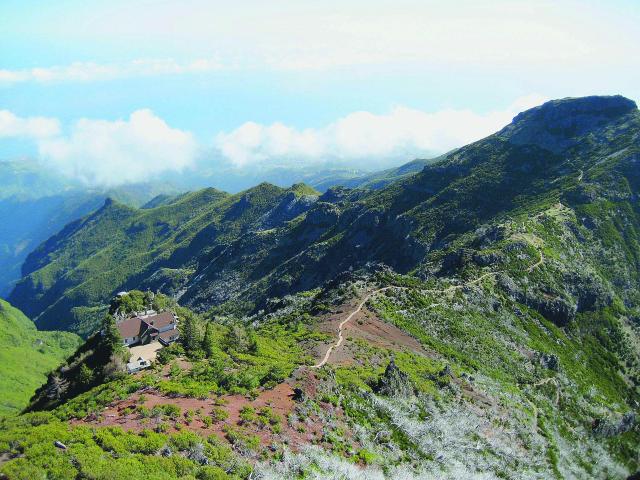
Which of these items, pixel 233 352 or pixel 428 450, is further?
pixel 233 352

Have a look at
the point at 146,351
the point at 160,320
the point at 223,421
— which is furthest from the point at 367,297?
the point at 223,421

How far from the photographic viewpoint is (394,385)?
5872 cm

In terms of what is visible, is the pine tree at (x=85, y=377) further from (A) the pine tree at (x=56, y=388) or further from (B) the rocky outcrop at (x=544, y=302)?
(B) the rocky outcrop at (x=544, y=302)

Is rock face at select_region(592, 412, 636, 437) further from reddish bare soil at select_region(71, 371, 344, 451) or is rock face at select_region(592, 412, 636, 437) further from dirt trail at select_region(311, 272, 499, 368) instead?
reddish bare soil at select_region(71, 371, 344, 451)

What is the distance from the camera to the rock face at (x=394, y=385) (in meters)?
57.8

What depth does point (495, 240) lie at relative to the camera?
141750 millimetres

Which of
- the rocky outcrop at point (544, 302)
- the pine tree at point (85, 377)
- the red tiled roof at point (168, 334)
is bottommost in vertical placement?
the rocky outcrop at point (544, 302)

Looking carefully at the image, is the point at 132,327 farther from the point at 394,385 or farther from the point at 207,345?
the point at 394,385

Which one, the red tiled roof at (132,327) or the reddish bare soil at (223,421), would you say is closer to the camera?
the reddish bare soil at (223,421)

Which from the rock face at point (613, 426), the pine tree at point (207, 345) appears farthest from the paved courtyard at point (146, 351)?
the rock face at point (613, 426)

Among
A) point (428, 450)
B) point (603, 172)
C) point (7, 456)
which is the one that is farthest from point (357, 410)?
point (603, 172)

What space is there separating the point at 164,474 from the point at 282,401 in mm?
18049

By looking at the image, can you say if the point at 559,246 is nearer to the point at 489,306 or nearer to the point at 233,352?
the point at 489,306

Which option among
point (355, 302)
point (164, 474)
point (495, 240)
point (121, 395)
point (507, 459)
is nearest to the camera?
point (164, 474)
